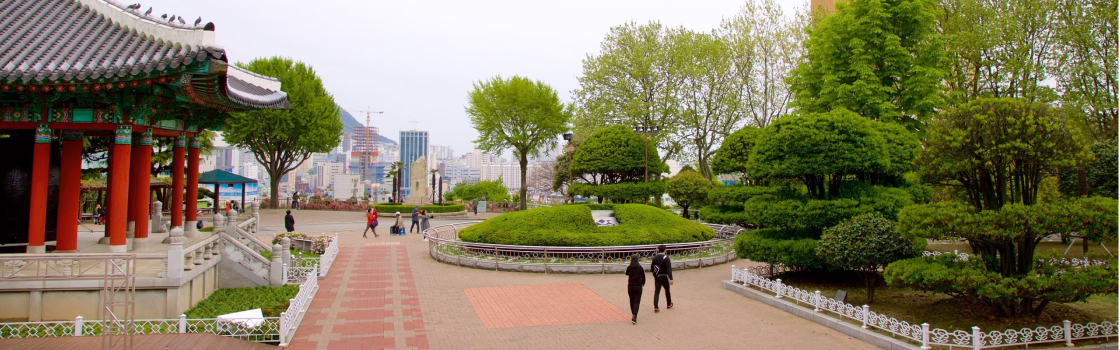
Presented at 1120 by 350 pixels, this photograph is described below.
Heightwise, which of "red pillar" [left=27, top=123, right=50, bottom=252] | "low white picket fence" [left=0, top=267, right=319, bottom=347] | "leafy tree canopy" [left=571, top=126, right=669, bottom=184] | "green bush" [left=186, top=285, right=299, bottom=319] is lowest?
"green bush" [left=186, top=285, right=299, bottom=319]

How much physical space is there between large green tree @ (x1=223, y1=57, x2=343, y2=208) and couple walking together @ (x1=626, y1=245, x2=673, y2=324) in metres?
34.7

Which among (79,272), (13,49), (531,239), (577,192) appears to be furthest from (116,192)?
(577,192)

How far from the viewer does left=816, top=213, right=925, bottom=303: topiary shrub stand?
37.3 feet

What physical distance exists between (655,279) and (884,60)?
616 inches

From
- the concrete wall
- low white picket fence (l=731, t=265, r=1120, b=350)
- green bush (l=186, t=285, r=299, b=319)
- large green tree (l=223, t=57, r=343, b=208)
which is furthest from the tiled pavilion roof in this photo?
large green tree (l=223, t=57, r=343, b=208)

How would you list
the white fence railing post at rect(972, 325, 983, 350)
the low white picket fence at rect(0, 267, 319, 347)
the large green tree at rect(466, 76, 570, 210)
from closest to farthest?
the white fence railing post at rect(972, 325, 983, 350)
the low white picket fence at rect(0, 267, 319, 347)
the large green tree at rect(466, 76, 570, 210)

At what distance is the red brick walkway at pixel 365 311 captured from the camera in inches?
374

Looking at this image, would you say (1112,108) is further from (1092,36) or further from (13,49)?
(13,49)

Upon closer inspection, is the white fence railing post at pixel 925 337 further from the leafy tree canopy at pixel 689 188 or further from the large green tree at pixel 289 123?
the large green tree at pixel 289 123

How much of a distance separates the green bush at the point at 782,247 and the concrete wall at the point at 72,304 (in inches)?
457

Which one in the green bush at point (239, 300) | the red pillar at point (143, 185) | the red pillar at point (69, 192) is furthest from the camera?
the red pillar at point (143, 185)

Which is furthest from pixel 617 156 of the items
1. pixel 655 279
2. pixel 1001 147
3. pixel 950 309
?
pixel 1001 147

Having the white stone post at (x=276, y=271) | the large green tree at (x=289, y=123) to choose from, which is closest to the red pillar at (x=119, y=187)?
the white stone post at (x=276, y=271)

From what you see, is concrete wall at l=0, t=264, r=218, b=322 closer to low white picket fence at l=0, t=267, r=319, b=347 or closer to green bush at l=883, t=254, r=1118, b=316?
low white picket fence at l=0, t=267, r=319, b=347
